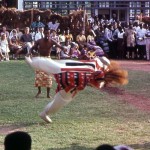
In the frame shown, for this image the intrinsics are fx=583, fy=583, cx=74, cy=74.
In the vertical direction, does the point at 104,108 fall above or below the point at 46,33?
below

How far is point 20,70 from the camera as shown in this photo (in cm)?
2081

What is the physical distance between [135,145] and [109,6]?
31.3 meters

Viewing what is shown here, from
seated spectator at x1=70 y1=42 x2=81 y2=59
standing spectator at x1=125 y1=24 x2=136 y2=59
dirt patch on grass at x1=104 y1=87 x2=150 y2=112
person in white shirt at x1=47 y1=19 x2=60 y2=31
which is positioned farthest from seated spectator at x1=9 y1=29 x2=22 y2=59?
dirt patch on grass at x1=104 y1=87 x2=150 y2=112

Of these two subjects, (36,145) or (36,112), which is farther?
(36,112)

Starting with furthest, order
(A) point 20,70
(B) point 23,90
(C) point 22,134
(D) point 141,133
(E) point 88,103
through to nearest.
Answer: (A) point 20,70
(B) point 23,90
(E) point 88,103
(D) point 141,133
(C) point 22,134

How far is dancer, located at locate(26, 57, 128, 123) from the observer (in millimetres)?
9875

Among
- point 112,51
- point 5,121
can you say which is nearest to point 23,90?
point 5,121

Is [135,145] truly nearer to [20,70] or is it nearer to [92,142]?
[92,142]

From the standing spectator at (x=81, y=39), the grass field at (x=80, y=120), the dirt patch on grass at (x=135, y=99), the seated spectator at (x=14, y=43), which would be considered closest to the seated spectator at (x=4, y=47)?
the seated spectator at (x=14, y=43)

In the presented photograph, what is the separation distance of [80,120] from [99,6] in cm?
2909

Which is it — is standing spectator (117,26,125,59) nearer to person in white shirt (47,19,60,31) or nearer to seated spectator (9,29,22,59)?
person in white shirt (47,19,60,31)

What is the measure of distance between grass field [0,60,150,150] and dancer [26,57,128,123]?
681mm

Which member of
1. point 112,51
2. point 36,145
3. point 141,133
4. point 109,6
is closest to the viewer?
point 36,145

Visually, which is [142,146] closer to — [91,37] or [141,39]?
[141,39]
